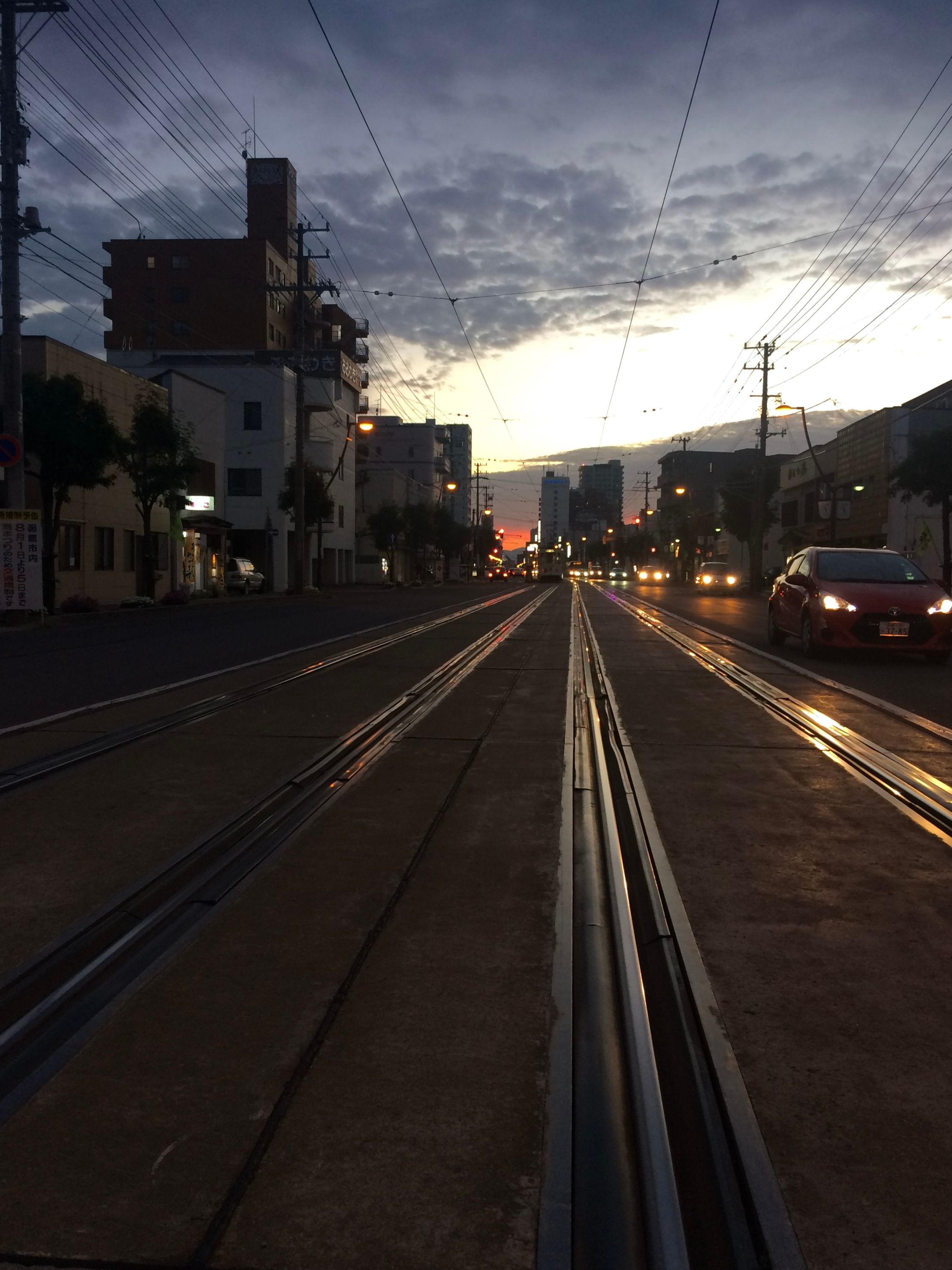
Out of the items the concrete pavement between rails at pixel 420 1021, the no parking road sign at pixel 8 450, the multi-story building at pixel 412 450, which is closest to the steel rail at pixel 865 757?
the concrete pavement between rails at pixel 420 1021

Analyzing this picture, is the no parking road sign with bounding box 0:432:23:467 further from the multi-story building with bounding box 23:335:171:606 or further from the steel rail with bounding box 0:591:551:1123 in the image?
the steel rail with bounding box 0:591:551:1123

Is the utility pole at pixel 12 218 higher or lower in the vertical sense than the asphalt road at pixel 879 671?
higher

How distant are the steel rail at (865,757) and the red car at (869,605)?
1.90m

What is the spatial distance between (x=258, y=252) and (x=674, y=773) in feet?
244

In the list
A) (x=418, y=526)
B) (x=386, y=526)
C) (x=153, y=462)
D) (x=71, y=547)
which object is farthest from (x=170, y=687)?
(x=418, y=526)

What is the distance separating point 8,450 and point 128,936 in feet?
66.9

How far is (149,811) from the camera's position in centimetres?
632

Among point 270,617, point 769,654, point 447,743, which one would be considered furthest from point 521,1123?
point 270,617

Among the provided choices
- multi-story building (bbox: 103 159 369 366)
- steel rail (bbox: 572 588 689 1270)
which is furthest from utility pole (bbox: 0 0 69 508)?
multi-story building (bbox: 103 159 369 366)

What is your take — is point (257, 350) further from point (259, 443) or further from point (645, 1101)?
point (645, 1101)

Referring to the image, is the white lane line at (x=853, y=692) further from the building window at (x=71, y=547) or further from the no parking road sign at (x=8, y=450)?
the building window at (x=71, y=547)

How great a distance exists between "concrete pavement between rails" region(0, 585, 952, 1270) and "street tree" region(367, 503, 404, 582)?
74.2 meters

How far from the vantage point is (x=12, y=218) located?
23203mm

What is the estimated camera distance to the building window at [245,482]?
6469 centimetres
